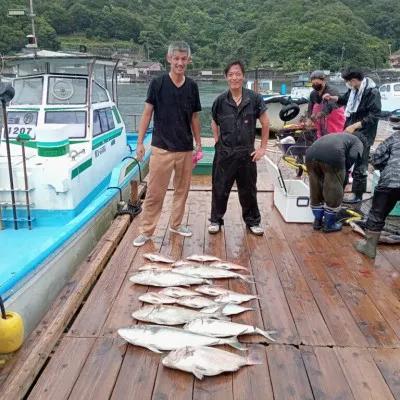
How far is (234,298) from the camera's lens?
290 cm

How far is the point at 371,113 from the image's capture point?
502 centimetres

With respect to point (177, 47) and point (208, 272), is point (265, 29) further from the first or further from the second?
point (208, 272)

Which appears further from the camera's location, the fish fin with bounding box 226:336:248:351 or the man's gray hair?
the man's gray hair

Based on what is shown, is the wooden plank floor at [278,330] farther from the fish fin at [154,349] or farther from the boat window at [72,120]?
the boat window at [72,120]

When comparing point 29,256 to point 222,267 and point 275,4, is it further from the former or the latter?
point 275,4

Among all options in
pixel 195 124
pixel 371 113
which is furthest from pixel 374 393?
pixel 371 113

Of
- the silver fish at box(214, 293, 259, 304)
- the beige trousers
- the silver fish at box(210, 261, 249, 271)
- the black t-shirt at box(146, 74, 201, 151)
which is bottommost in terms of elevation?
the silver fish at box(214, 293, 259, 304)

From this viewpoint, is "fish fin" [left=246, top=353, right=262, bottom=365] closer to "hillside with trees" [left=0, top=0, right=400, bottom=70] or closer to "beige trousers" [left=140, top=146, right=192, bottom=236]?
"beige trousers" [left=140, top=146, right=192, bottom=236]

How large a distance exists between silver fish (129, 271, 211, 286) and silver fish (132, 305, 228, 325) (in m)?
0.44

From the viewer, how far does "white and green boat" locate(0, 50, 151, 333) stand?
141 inches

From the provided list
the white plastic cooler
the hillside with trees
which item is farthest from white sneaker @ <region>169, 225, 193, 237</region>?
the hillside with trees

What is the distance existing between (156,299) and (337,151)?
2.40m

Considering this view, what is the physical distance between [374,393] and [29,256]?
2.88 m

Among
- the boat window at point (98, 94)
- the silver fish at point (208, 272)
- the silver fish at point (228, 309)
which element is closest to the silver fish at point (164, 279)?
the silver fish at point (208, 272)
